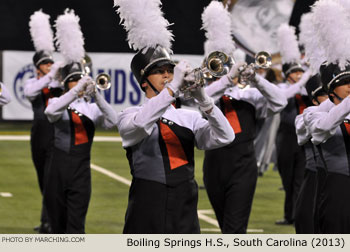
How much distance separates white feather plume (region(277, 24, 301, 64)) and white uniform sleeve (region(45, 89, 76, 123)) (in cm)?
345

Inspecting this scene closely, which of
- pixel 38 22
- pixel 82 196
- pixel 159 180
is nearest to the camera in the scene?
pixel 159 180

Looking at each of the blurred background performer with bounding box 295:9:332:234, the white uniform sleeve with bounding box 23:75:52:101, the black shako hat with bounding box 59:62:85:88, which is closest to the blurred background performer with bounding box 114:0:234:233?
the blurred background performer with bounding box 295:9:332:234

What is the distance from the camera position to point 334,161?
559 cm

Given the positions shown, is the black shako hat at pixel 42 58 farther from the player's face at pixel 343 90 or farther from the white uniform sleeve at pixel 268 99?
the player's face at pixel 343 90

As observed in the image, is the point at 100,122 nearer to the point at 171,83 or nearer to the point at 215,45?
the point at 215,45

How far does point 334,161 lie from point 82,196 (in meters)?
2.78

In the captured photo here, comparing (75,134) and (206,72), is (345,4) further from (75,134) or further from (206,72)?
(75,134)

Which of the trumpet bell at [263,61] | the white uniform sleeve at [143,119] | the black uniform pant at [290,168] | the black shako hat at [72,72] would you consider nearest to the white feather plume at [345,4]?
the trumpet bell at [263,61]

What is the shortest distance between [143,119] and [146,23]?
0.67 meters

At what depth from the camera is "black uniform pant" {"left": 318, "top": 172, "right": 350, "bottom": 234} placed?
5512 mm

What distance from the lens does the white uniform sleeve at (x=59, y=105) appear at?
7367 millimetres

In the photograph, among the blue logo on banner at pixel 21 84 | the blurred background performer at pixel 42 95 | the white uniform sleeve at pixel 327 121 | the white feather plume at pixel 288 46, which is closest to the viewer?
the white uniform sleeve at pixel 327 121

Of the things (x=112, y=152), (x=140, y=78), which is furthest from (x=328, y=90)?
(x=112, y=152)

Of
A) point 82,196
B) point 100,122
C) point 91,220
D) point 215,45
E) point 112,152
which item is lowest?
point 112,152
